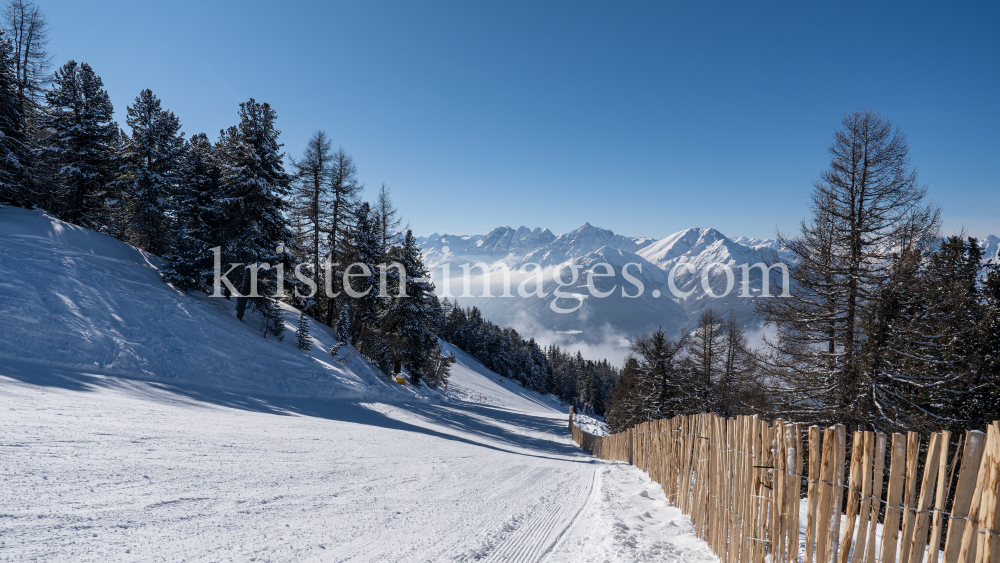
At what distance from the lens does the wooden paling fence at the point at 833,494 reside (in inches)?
92.0

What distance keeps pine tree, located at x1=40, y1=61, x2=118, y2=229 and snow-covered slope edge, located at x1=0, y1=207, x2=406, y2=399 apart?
3475 mm

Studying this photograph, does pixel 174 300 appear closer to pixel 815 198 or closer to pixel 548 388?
pixel 815 198

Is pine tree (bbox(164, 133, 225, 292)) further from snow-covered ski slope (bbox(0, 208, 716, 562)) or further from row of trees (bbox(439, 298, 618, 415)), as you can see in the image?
row of trees (bbox(439, 298, 618, 415))

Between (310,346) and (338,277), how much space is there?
623 cm

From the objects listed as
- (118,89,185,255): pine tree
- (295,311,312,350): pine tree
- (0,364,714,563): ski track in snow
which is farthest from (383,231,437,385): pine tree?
(0,364,714,563): ski track in snow

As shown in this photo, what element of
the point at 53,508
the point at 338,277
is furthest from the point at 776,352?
the point at 338,277

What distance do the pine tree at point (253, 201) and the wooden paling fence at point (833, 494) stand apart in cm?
1969

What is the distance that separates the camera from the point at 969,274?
12078 mm

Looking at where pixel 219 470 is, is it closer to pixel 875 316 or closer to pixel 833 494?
pixel 833 494

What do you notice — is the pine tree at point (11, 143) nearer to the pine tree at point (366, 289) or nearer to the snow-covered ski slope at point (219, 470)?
the snow-covered ski slope at point (219, 470)

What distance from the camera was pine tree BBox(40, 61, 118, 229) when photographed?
75.1ft

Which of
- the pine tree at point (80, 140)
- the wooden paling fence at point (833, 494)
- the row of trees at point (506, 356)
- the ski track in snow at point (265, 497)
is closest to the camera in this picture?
the wooden paling fence at point (833, 494)

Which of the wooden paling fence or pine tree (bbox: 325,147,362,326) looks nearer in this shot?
the wooden paling fence

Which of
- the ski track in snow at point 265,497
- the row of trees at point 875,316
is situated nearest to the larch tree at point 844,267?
the row of trees at point 875,316
